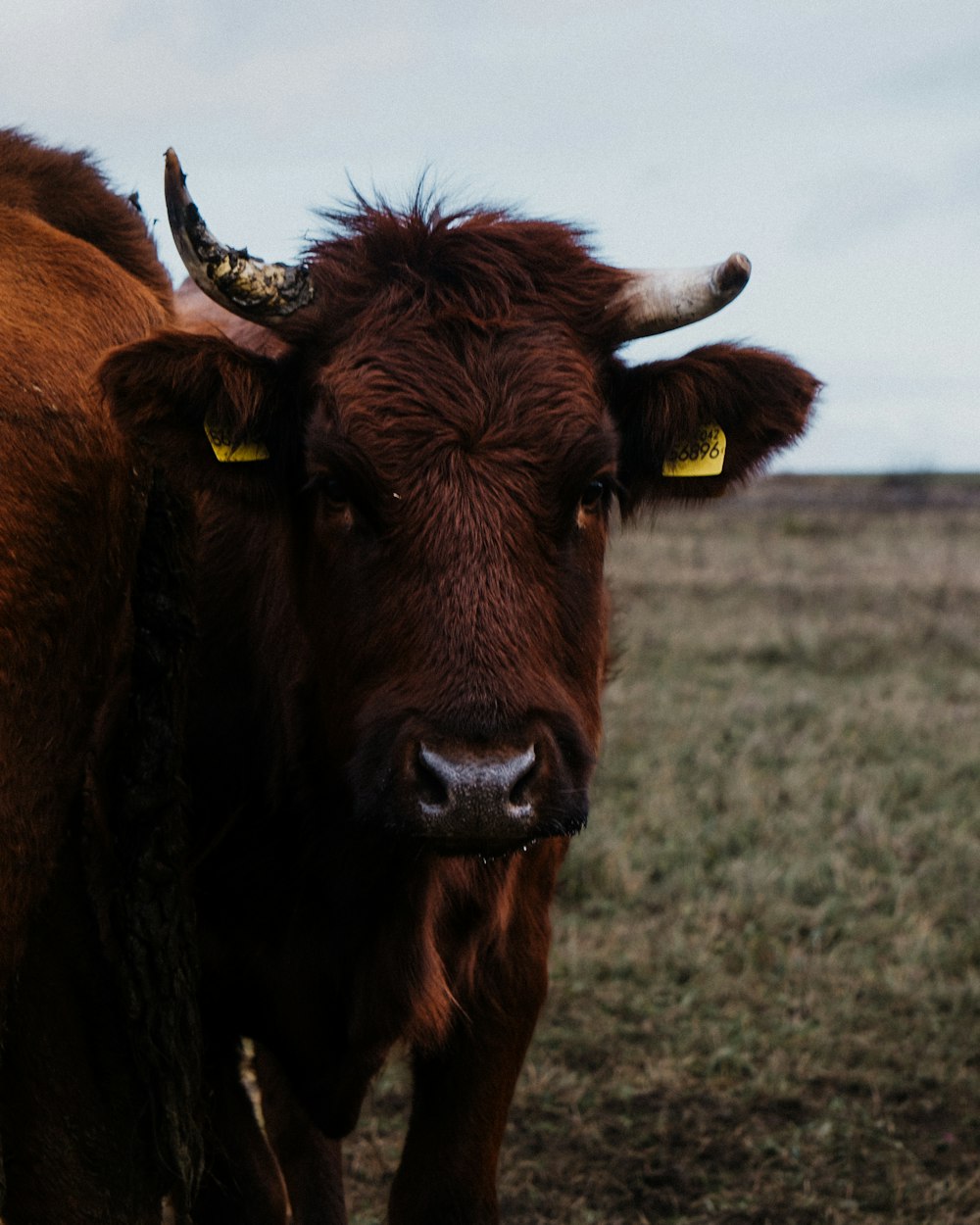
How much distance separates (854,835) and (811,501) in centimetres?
3465

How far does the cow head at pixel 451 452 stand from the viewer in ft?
8.87

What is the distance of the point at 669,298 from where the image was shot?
3223mm

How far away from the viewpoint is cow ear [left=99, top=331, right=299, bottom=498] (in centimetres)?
291

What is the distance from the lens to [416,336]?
3.04 meters

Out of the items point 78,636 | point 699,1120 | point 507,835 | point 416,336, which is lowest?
point 699,1120

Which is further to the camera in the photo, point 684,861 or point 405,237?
point 684,861

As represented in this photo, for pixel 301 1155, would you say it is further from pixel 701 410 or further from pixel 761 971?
pixel 701 410

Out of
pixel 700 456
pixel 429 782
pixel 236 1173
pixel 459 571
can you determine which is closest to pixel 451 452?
pixel 459 571

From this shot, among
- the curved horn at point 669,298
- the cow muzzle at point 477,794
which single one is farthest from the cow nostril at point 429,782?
the curved horn at point 669,298

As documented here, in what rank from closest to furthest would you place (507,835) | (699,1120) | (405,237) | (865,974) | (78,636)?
(507,835)
(78,636)
(405,237)
(699,1120)
(865,974)

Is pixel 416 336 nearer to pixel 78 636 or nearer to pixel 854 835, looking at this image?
pixel 78 636

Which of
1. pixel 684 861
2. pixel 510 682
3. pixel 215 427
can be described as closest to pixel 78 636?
pixel 215 427

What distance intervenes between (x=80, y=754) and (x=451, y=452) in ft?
3.08

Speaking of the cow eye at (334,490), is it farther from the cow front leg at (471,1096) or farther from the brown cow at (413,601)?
the cow front leg at (471,1096)
